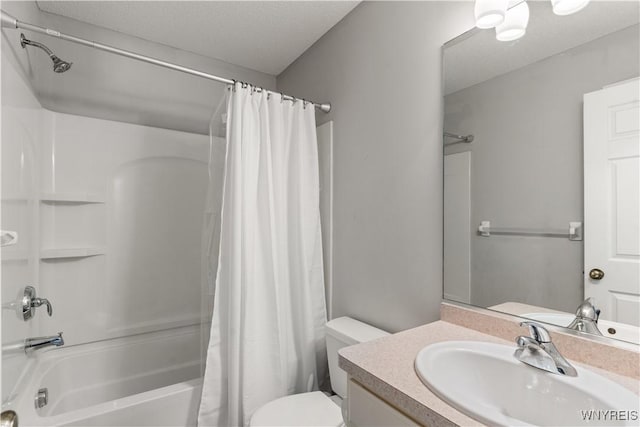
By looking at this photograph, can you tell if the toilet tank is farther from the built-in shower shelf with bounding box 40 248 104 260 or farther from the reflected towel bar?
the built-in shower shelf with bounding box 40 248 104 260

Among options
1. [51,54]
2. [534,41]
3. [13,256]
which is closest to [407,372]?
[534,41]

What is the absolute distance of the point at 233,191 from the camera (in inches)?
59.3

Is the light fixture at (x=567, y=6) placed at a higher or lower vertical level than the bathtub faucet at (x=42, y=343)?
higher

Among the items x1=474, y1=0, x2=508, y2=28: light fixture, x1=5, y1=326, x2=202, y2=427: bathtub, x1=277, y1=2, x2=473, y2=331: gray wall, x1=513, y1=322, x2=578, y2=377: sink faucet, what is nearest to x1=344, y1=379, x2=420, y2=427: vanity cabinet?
x1=513, y1=322, x2=578, y2=377: sink faucet

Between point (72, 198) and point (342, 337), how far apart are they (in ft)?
5.66

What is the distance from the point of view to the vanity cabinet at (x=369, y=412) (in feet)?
2.37

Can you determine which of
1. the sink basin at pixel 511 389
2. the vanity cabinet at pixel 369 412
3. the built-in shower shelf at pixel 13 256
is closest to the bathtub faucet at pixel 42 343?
the built-in shower shelf at pixel 13 256

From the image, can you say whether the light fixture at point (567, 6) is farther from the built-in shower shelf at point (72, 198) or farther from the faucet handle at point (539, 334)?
the built-in shower shelf at point (72, 198)

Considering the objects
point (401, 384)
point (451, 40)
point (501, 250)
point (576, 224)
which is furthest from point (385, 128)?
point (401, 384)

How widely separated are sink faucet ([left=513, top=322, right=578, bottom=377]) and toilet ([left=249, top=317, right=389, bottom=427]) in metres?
0.68

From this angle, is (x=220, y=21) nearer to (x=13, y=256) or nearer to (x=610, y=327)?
(x=13, y=256)

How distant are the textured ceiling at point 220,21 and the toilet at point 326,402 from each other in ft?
5.57

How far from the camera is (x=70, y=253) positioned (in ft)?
5.96

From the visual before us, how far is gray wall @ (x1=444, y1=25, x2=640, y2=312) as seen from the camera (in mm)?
900
